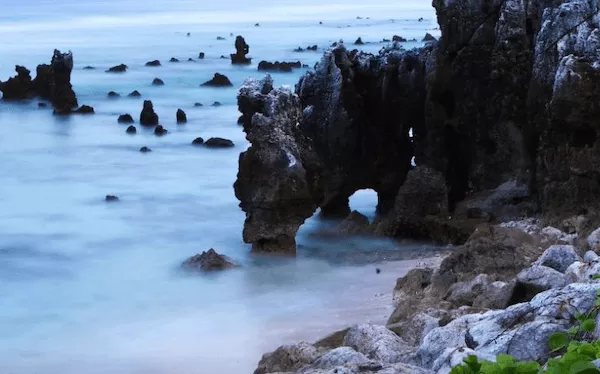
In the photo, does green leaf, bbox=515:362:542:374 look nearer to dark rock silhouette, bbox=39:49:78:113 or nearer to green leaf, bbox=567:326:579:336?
green leaf, bbox=567:326:579:336

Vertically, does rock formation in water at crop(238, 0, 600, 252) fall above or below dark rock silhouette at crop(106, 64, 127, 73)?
below

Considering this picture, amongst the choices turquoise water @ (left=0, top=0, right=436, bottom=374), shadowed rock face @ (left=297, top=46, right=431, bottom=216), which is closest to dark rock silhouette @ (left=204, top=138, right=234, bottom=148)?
turquoise water @ (left=0, top=0, right=436, bottom=374)

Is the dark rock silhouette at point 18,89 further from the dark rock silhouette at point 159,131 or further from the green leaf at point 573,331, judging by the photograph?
the green leaf at point 573,331

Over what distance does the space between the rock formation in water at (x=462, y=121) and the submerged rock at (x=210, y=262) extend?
62 cm

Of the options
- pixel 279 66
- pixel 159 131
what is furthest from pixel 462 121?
pixel 279 66

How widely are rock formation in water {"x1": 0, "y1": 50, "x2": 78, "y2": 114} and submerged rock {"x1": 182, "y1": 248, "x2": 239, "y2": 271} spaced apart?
77.9ft

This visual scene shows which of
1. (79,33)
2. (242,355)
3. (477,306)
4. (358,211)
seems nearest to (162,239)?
(358,211)

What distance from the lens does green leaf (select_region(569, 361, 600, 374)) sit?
4.84 meters

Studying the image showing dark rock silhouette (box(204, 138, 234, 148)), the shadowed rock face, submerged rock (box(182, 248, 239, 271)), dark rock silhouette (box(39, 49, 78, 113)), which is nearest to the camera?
submerged rock (box(182, 248, 239, 271))

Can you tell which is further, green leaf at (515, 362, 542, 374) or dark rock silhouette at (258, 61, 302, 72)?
dark rock silhouette at (258, 61, 302, 72)

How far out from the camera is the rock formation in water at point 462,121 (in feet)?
51.1

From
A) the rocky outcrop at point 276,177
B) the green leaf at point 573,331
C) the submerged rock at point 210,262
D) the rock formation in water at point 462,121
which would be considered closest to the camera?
the green leaf at point 573,331

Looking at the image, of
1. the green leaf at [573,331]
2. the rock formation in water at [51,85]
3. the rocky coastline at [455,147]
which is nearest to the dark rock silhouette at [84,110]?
the rock formation in water at [51,85]

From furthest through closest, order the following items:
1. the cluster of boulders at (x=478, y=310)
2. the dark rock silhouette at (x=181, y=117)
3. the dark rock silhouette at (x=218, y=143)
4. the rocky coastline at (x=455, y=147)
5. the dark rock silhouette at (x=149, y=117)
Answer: the dark rock silhouette at (x=181, y=117) → the dark rock silhouette at (x=149, y=117) → the dark rock silhouette at (x=218, y=143) → the rocky coastline at (x=455, y=147) → the cluster of boulders at (x=478, y=310)
